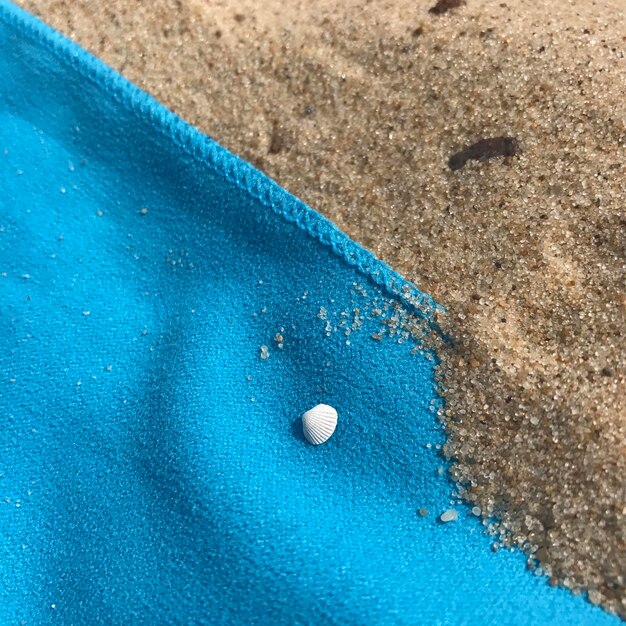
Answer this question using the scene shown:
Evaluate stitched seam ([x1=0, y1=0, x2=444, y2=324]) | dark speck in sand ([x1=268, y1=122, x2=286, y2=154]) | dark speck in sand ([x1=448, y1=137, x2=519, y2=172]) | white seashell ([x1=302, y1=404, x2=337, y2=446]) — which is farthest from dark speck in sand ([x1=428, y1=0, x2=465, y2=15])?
white seashell ([x1=302, y1=404, x2=337, y2=446])

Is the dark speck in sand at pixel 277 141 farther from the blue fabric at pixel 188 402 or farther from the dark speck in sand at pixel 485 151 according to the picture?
the dark speck in sand at pixel 485 151

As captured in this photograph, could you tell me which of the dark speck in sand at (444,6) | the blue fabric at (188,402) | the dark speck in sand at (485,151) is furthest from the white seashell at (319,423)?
the dark speck in sand at (444,6)

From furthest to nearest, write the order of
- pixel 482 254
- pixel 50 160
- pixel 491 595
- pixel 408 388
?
pixel 50 160 < pixel 482 254 < pixel 408 388 < pixel 491 595

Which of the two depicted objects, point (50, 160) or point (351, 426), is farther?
point (50, 160)

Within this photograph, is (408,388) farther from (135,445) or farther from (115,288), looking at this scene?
(115,288)

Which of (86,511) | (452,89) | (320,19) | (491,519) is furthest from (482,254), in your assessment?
(86,511)

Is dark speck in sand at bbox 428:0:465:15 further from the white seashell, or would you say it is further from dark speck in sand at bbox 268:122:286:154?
the white seashell
